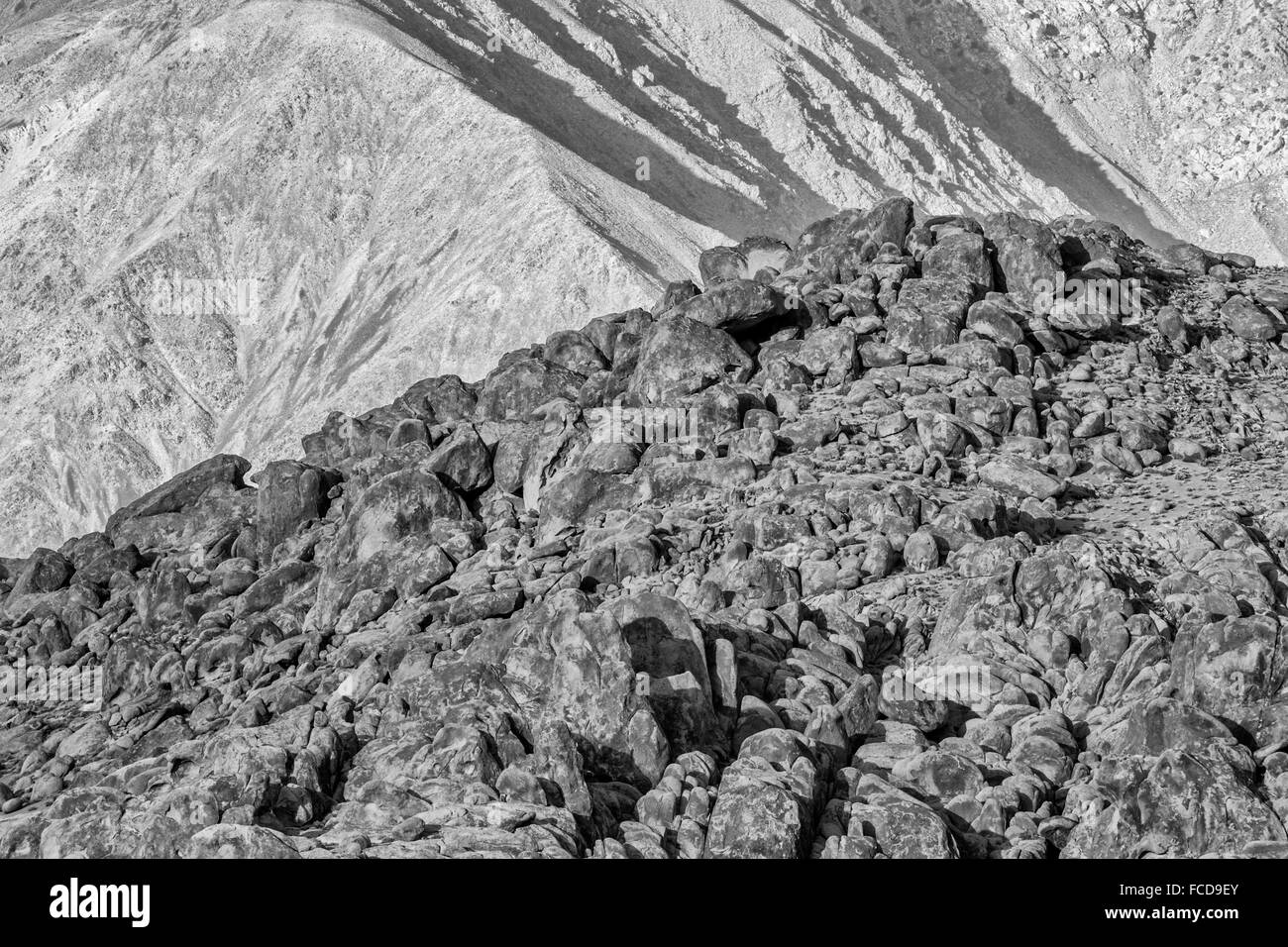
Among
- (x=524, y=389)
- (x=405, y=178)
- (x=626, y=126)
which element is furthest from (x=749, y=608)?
(x=626, y=126)

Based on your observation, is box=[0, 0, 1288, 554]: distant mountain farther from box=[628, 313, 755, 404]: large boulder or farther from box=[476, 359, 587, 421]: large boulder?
box=[628, 313, 755, 404]: large boulder

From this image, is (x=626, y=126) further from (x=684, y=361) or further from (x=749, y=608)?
(x=749, y=608)

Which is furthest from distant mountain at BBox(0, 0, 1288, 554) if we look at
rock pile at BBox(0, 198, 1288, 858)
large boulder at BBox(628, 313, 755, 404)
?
large boulder at BBox(628, 313, 755, 404)

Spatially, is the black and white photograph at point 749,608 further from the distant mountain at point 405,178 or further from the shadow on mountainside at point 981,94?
the shadow on mountainside at point 981,94

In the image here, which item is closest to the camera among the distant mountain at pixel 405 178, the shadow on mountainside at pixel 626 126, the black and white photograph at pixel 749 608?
the black and white photograph at pixel 749 608

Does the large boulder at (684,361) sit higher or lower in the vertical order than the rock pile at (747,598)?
higher

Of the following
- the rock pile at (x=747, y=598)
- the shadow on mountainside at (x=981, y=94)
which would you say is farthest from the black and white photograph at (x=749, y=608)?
the shadow on mountainside at (x=981, y=94)
